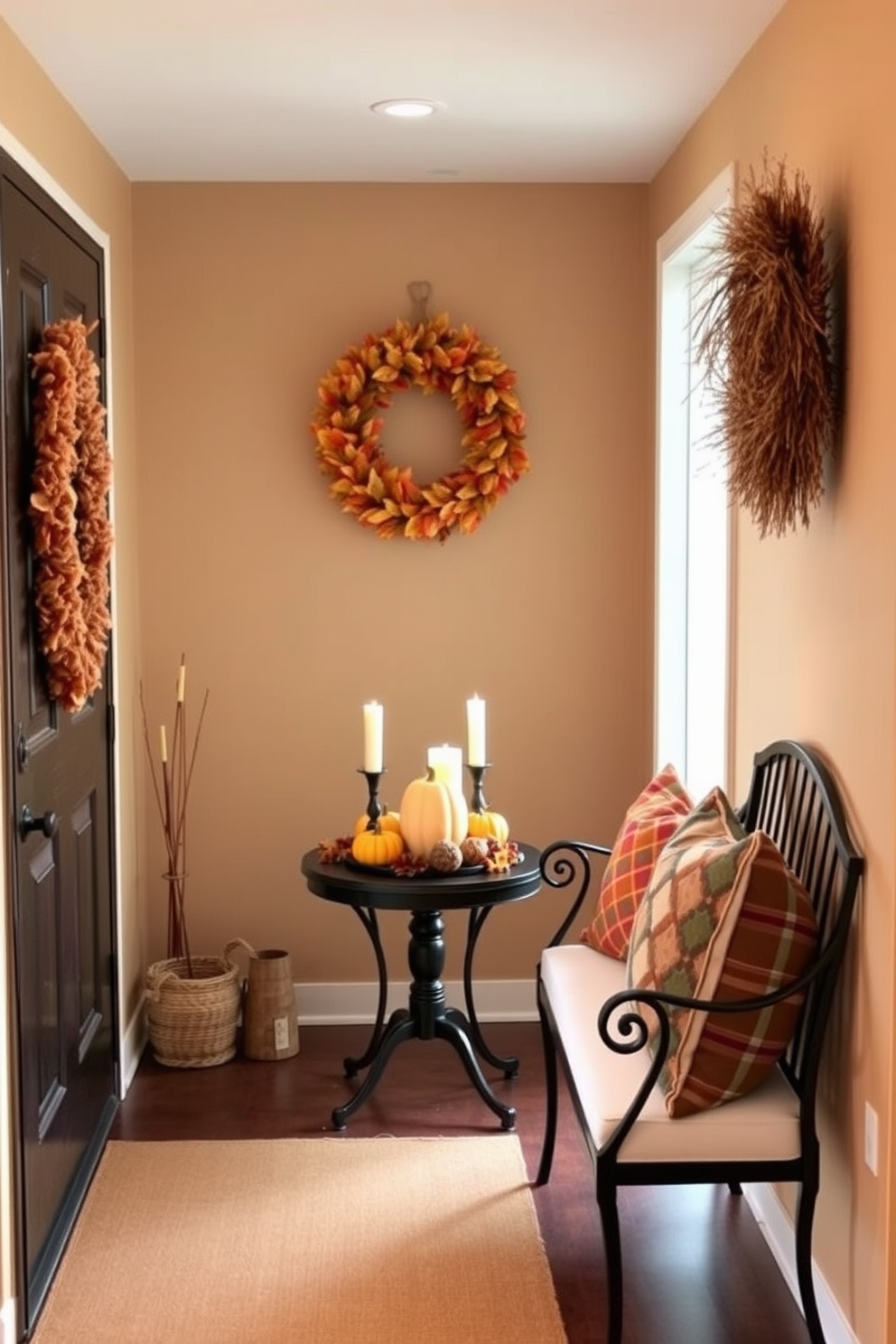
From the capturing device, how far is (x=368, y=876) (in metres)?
3.67

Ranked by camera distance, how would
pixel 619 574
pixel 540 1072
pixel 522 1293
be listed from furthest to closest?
pixel 619 574 < pixel 540 1072 < pixel 522 1293

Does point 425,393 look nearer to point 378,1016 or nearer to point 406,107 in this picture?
point 406,107

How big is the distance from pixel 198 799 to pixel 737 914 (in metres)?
2.32

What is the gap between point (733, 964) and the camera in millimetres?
2531

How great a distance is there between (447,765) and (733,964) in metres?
1.38

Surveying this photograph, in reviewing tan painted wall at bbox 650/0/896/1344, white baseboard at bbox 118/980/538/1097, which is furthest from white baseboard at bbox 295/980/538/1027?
tan painted wall at bbox 650/0/896/1344

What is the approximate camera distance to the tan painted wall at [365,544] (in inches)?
173

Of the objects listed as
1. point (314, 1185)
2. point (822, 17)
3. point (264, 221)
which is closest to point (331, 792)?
point (314, 1185)

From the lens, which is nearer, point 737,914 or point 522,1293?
point 737,914

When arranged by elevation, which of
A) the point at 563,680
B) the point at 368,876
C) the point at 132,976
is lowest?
the point at 132,976

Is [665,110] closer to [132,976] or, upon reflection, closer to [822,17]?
[822,17]

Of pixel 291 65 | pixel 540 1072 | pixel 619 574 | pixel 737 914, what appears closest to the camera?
pixel 737 914

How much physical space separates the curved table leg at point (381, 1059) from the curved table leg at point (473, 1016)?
8.6 inches

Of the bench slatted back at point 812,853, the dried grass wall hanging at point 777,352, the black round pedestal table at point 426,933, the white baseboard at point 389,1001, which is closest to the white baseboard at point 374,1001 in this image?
the white baseboard at point 389,1001
